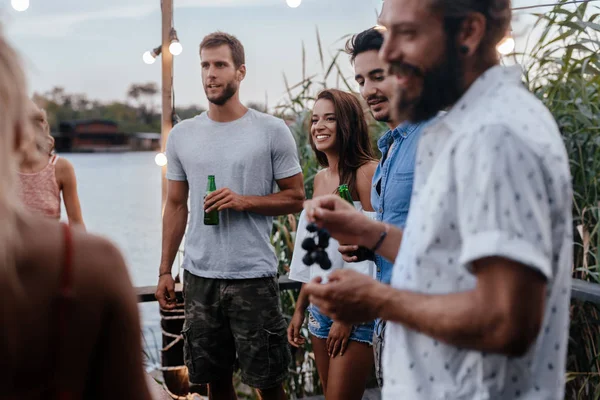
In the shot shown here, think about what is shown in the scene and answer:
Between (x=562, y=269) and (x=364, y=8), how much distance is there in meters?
3.05

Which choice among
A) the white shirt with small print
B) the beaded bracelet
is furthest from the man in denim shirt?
the white shirt with small print

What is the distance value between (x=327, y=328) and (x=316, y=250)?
3.58ft

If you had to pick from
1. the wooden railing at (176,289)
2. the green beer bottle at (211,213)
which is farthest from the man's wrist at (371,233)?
the wooden railing at (176,289)

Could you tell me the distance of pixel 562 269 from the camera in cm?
107

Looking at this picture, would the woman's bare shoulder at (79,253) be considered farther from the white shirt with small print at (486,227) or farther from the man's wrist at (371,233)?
the man's wrist at (371,233)

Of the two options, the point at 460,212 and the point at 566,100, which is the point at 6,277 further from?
the point at 566,100

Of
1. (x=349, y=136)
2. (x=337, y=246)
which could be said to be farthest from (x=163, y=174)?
(x=337, y=246)

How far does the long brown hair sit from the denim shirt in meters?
0.44

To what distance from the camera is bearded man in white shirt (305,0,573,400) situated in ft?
3.16

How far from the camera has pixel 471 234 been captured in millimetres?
981

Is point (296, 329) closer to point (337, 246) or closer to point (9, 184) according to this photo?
point (337, 246)

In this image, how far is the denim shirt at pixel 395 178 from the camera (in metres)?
1.93

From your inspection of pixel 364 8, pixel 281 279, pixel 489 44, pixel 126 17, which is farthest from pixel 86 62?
pixel 489 44

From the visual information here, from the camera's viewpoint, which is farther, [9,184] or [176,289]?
[176,289]
